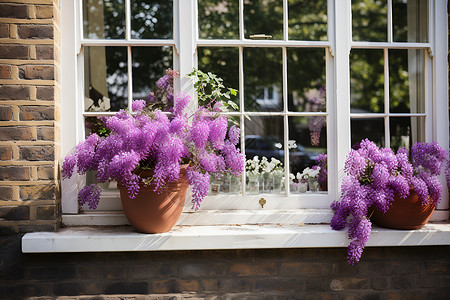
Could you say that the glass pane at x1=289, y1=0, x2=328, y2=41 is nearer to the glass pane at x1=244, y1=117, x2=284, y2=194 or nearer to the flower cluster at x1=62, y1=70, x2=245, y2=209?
the glass pane at x1=244, y1=117, x2=284, y2=194

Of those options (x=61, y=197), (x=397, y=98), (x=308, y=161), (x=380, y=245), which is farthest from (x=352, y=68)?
(x=61, y=197)

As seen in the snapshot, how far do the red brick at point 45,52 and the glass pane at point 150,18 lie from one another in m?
0.77

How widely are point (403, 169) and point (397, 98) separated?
2.07m

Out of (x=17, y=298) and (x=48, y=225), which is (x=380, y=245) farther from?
(x=17, y=298)

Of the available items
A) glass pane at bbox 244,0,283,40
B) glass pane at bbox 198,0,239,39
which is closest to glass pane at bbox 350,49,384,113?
glass pane at bbox 244,0,283,40

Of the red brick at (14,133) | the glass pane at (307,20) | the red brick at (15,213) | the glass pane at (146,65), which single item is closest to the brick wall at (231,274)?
the red brick at (15,213)

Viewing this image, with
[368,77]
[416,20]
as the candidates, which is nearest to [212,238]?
[416,20]

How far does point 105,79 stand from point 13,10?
0.77 m

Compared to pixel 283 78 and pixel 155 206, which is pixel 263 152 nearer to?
pixel 283 78

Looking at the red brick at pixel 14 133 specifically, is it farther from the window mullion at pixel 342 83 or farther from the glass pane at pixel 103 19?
the window mullion at pixel 342 83

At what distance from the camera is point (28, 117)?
249 centimetres

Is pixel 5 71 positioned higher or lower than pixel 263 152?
higher

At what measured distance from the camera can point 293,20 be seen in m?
6.77

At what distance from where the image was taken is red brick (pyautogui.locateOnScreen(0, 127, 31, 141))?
2473 mm
